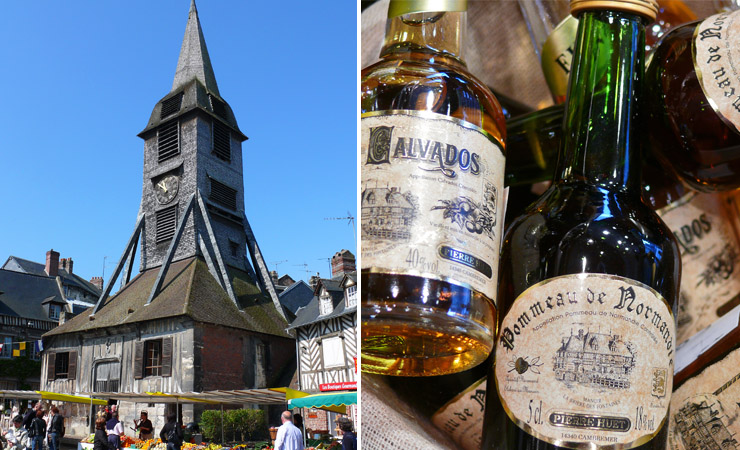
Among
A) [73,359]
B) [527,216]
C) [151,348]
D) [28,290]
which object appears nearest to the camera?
[527,216]

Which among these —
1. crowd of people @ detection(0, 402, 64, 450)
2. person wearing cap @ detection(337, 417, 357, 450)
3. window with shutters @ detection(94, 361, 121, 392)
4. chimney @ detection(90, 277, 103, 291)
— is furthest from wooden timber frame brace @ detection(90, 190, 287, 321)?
person wearing cap @ detection(337, 417, 357, 450)

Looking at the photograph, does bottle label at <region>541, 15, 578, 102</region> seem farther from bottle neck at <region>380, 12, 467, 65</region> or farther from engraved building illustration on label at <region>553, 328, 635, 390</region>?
engraved building illustration on label at <region>553, 328, 635, 390</region>

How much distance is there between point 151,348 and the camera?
40.8 feet

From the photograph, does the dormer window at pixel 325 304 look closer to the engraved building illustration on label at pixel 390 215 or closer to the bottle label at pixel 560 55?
the bottle label at pixel 560 55

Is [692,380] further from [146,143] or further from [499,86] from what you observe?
[146,143]

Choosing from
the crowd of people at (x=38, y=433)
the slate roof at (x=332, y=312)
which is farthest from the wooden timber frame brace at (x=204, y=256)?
the crowd of people at (x=38, y=433)

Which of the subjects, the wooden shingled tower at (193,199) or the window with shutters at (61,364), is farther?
the wooden shingled tower at (193,199)

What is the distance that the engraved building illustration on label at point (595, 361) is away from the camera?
2.25 feet

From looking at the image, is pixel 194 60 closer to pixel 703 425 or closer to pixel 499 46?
pixel 499 46

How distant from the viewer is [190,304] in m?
13.0

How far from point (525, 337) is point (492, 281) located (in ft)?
0.22

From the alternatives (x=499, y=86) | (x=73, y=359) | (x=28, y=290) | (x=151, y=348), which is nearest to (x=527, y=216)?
(x=499, y=86)

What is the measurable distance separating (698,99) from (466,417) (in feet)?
1.59

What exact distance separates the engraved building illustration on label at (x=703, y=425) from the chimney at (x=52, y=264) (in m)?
23.1
